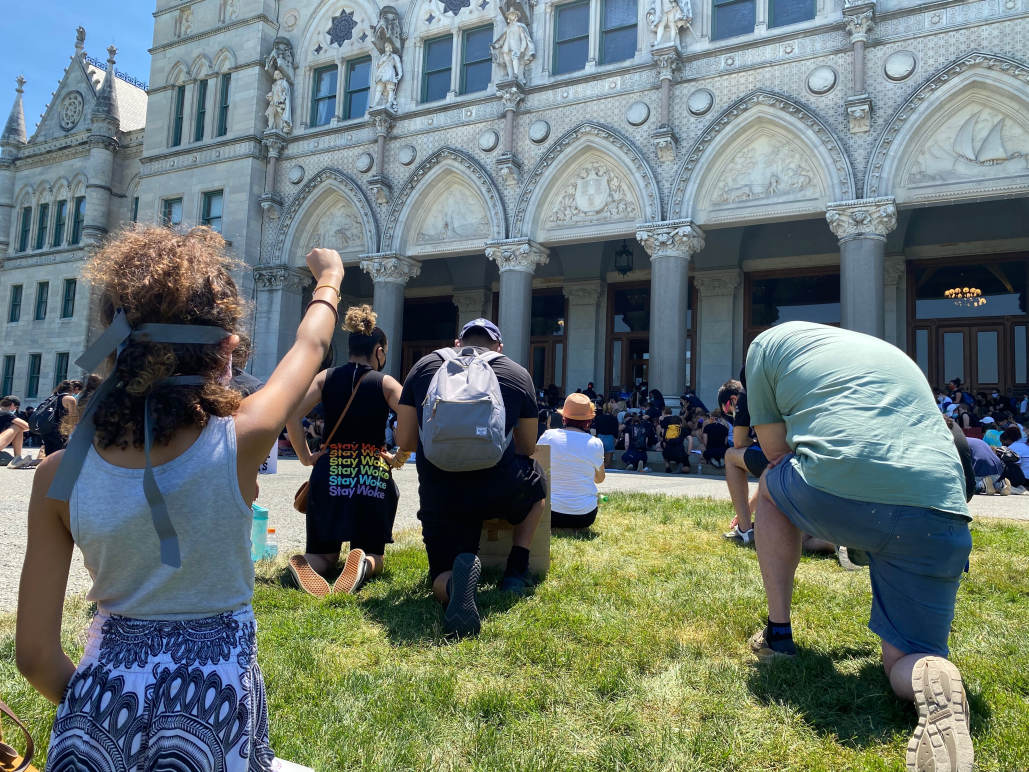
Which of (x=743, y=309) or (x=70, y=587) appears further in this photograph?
(x=743, y=309)

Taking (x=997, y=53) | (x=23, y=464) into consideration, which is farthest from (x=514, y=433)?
(x=997, y=53)

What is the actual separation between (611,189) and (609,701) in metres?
17.6

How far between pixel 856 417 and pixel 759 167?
53.5 ft

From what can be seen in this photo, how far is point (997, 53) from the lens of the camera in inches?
588

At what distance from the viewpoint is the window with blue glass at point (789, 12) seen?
1739 centimetres

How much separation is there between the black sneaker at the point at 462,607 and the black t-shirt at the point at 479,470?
554mm

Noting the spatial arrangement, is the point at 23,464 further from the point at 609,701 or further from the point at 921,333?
the point at 921,333

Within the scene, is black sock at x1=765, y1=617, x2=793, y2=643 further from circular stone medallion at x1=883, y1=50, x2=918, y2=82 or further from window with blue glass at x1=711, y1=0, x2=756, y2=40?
window with blue glass at x1=711, y1=0, x2=756, y2=40

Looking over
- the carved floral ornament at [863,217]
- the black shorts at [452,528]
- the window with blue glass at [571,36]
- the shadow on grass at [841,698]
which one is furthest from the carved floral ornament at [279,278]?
the shadow on grass at [841,698]

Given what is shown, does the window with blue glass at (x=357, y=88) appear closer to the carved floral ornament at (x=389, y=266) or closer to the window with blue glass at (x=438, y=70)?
the window with blue glass at (x=438, y=70)

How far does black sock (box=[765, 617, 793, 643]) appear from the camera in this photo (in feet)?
10.9

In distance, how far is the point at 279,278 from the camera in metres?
23.1

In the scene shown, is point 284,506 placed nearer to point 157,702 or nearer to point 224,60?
point 157,702

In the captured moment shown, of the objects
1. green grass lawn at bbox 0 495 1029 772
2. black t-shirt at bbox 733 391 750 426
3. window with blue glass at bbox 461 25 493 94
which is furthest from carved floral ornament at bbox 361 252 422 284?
black t-shirt at bbox 733 391 750 426
